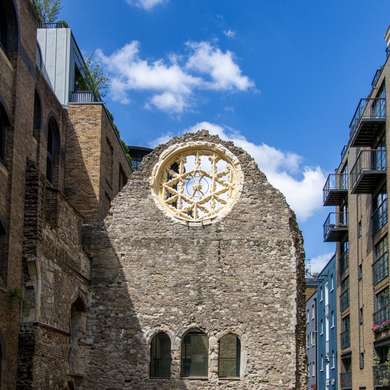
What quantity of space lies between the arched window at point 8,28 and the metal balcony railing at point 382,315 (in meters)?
18.2

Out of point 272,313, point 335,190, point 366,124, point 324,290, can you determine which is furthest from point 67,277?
point 324,290

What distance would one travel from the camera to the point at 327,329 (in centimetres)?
5150

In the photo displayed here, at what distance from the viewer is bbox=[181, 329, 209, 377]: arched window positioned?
24656mm

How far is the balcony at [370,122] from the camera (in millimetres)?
32375

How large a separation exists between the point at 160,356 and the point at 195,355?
1043mm

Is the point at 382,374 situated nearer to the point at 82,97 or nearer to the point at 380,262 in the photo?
the point at 380,262

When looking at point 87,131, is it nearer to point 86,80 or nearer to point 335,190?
point 86,80

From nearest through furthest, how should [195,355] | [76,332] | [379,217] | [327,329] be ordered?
[76,332], [195,355], [379,217], [327,329]

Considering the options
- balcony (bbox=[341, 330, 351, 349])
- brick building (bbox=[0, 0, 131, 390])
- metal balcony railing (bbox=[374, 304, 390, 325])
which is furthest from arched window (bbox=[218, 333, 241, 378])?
balcony (bbox=[341, 330, 351, 349])

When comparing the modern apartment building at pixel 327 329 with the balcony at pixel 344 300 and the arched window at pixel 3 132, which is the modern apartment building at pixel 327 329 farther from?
the arched window at pixel 3 132

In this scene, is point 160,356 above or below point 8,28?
below

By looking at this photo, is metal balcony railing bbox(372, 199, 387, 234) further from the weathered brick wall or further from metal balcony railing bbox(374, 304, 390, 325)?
the weathered brick wall

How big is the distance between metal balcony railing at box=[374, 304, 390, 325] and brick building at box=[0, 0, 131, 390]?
12506 mm

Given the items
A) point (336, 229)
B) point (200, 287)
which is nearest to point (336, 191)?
point (336, 229)
